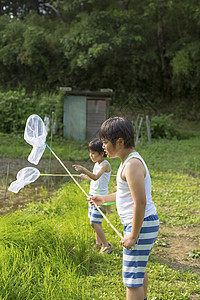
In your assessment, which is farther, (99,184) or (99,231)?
(99,184)

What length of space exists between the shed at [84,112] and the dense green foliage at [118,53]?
411 centimetres

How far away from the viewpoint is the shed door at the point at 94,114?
46.0 feet

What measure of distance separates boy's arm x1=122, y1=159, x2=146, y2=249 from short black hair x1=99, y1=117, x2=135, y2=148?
162 mm

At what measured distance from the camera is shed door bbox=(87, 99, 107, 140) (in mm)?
14023

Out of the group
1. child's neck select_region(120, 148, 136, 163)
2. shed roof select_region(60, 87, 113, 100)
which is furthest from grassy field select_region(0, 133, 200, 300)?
shed roof select_region(60, 87, 113, 100)

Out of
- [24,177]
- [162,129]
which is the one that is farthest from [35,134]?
[162,129]

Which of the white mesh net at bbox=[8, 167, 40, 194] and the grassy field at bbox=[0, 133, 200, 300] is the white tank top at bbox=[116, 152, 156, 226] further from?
the white mesh net at bbox=[8, 167, 40, 194]

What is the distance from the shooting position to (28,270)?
260 centimetres

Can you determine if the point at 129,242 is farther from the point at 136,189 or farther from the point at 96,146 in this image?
the point at 96,146

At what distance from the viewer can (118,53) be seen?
2081 cm

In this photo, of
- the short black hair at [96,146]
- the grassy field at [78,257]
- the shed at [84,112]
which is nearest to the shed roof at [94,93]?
the shed at [84,112]

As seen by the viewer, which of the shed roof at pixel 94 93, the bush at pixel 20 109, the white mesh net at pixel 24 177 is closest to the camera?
the white mesh net at pixel 24 177

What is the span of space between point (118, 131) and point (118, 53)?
1956 centimetres

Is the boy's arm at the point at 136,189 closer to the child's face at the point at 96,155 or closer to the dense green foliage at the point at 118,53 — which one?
the child's face at the point at 96,155
